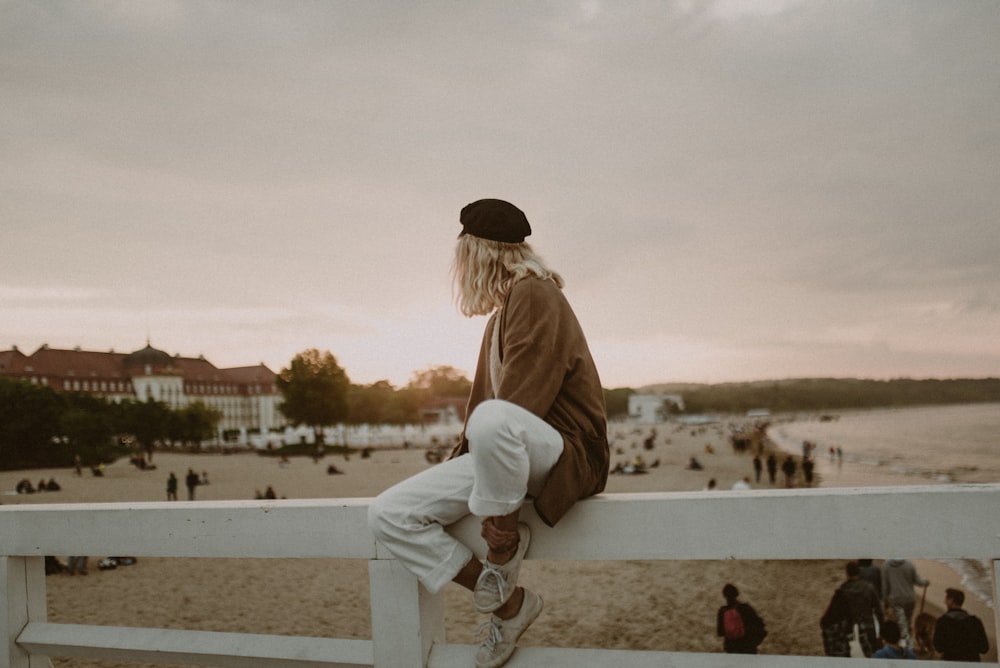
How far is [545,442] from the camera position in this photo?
213 centimetres

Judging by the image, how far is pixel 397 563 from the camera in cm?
226

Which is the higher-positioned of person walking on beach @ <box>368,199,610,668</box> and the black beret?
the black beret

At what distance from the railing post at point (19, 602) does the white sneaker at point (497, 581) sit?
5.49 ft

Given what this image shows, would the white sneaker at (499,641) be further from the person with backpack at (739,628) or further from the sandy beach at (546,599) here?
the sandy beach at (546,599)

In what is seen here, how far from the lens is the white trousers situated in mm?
2043

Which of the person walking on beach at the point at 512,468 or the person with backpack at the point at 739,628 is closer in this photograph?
the person walking on beach at the point at 512,468

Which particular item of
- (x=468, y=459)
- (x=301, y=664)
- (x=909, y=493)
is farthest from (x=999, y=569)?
(x=301, y=664)

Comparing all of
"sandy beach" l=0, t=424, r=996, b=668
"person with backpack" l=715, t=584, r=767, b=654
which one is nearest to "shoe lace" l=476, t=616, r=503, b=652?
"person with backpack" l=715, t=584, r=767, b=654

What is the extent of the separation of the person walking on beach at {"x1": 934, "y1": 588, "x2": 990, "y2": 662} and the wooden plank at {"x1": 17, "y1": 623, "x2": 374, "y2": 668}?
210 inches

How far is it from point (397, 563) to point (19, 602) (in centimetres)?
153

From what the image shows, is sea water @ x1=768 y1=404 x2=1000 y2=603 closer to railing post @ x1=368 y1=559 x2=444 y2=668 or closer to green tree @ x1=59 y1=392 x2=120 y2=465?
railing post @ x1=368 y1=559 x2=444 y2=668

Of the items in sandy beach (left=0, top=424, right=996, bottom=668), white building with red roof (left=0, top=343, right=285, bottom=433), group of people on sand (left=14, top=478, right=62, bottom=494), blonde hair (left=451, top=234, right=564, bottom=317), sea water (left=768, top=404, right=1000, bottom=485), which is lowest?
sea water (left=768, top=404, right=1000, bottom=485)

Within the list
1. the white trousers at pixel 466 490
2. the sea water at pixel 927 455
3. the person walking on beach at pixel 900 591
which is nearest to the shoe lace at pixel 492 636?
the white trousers at pixel 466 490

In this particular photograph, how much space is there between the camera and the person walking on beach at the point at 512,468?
2076mm
